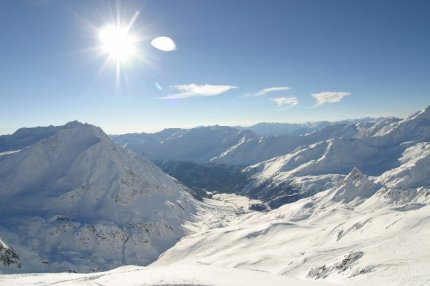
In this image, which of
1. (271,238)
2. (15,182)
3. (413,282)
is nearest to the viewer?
(413,282)

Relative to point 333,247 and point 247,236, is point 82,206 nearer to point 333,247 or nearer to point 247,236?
point 247,236

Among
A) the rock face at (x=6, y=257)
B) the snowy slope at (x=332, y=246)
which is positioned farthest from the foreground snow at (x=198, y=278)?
the rock face at (x=6, y=257)

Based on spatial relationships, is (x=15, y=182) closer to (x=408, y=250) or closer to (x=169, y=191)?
(x=169, y=191)

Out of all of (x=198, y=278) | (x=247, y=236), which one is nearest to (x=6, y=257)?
(x=247, y=236)

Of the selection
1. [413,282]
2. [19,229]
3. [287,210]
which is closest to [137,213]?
[19,229]

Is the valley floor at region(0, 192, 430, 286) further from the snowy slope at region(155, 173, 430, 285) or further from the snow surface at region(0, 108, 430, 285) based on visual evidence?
the snow surface at region(0, 108, 430, 285)

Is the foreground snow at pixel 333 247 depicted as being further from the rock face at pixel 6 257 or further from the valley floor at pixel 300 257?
the rock face at pixel 6 257
